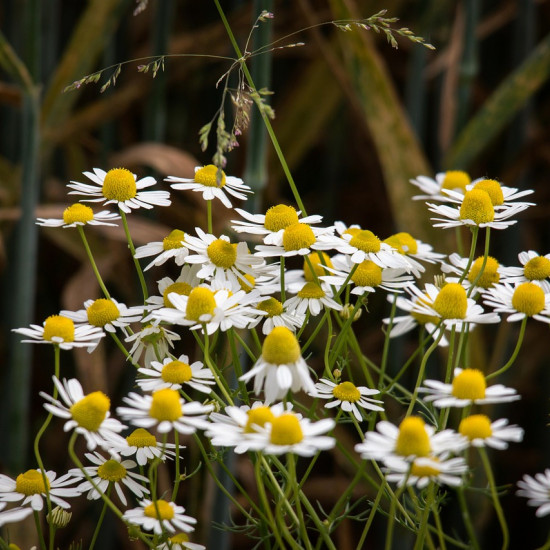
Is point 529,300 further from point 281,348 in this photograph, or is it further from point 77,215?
point 77,215

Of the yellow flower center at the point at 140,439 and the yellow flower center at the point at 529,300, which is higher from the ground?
the yellow flower center at the point at 529,300

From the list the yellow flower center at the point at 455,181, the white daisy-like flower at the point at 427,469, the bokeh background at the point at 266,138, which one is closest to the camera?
the white daisy-like flower at the point at 427,469

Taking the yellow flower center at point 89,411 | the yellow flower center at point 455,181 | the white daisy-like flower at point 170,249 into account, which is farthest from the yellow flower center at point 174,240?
the yellow flower center at point 455,181

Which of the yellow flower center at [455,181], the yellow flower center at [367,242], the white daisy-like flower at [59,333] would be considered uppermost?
the yellow flower center at [455,181]

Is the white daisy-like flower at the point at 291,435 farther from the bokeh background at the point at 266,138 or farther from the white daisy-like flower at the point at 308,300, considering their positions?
the bokeh background at the point at 266,138

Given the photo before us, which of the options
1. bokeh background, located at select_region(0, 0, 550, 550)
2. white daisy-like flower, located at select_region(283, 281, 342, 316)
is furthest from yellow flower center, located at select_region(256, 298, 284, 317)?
bokeh background, located at select_region(0, 0, 550, 550)
